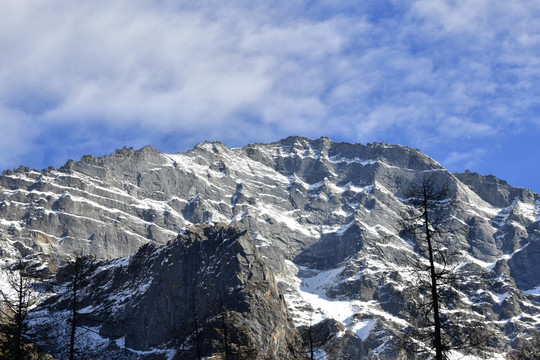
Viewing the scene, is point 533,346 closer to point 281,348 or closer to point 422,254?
point 422,254

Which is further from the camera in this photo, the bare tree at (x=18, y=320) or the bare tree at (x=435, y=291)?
the bare tree at (x=18, y=320)

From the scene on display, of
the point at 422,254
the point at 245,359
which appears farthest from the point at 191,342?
the point at 422,254

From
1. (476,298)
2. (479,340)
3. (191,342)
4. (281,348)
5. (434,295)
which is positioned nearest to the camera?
(479,340)

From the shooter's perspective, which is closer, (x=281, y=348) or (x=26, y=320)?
(x=26, y=320)

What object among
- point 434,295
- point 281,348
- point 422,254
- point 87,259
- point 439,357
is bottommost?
point 439,357

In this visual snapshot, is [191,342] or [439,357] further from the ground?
[191,342]

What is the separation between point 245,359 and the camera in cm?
5362

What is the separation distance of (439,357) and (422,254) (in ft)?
17.0

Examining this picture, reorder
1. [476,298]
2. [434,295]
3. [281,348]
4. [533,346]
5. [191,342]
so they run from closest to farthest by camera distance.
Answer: [434,295] < [476,298] < [191,342] < [533,346] < [281,348]

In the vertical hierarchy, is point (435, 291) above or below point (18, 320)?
below

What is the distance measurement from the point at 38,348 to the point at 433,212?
68.7ft

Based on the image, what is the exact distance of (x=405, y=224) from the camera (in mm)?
30094

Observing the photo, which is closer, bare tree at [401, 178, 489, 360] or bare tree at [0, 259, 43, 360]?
bare tree at [401, 178, 489, 360]

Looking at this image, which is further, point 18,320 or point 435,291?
point 18,320
